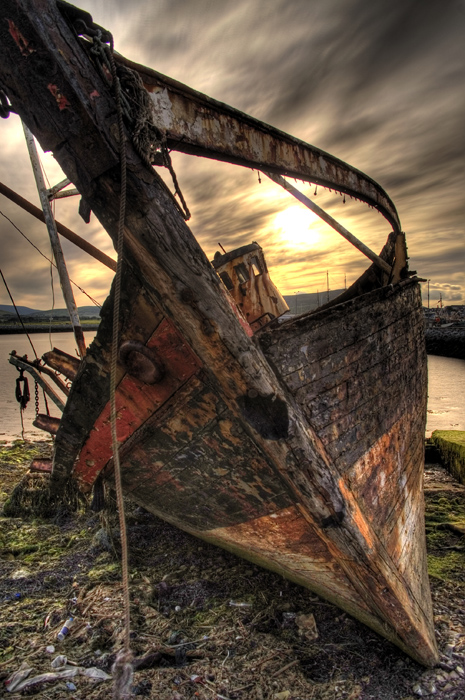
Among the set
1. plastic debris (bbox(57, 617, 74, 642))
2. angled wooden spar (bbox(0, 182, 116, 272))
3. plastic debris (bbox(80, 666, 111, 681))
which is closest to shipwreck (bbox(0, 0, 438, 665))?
plastic debris (bbox(57, 617, 74, 642))

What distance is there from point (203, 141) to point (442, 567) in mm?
4428

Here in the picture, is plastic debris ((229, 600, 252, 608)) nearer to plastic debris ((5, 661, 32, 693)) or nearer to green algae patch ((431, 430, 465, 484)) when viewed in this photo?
plastic debris ((5, 661, 32, 693))

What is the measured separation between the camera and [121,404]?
7.68ft

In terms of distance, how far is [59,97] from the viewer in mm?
1581

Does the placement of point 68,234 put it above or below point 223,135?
above

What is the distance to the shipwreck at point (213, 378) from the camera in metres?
1.63

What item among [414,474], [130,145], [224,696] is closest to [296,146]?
[130,145]

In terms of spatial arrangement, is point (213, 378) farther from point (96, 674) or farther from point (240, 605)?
point (240, 605)

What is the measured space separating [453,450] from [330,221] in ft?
17.3

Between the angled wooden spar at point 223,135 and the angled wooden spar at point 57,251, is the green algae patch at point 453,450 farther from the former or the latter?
the angled wooden spar at point 57,251

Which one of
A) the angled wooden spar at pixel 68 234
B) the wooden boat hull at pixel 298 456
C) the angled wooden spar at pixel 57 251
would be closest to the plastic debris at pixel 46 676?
the wooden boat hull at pixel 298 456

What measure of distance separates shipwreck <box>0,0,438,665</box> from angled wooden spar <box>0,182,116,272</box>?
4.19m

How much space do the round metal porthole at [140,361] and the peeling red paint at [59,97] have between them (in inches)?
44.1

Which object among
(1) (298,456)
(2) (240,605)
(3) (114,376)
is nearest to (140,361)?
(3) (114,376)
